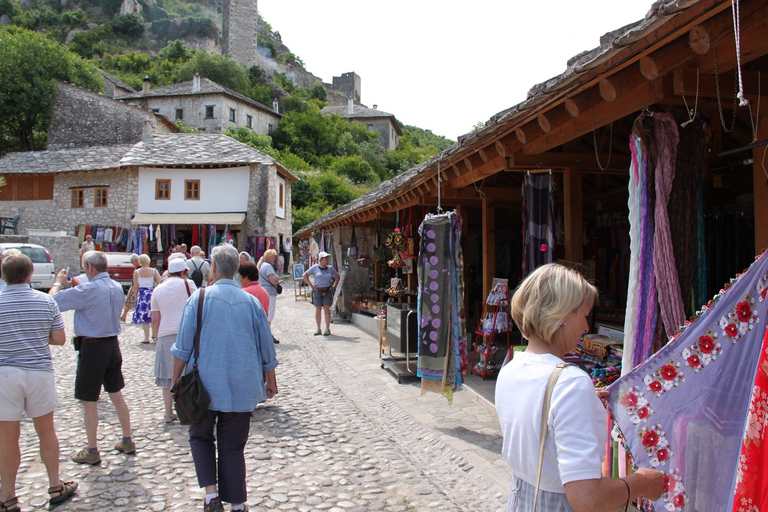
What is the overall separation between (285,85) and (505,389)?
62.8 metres

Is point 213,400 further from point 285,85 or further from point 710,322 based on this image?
point 285,85

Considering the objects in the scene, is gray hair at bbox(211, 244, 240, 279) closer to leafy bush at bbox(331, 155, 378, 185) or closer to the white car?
the white car

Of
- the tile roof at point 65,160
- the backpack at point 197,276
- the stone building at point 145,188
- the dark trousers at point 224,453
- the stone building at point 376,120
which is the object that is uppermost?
the stone building at point 376,120

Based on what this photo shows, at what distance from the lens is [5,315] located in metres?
3.24

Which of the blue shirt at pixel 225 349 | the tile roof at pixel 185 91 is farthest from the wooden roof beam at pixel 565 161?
the tile roof at pixel 185 91

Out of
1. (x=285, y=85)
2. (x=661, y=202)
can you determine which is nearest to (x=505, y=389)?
(x=661, y=202)

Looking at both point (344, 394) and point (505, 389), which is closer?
point (505, 389)

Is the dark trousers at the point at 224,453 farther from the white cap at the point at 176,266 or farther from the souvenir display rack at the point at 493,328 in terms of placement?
the souvenir display rack at the point at 493,328

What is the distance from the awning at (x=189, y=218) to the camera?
2289cm

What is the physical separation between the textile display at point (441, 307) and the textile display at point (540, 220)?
76cm

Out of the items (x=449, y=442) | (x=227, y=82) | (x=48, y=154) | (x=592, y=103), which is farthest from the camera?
(x=227, y=82)

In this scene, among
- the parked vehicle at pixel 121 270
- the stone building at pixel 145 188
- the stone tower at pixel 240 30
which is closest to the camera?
the parked vehicle at pixel 121 270

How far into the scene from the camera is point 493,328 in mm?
6551

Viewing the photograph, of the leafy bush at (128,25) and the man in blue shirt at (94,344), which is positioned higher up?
the leafy bush at (128,25)
